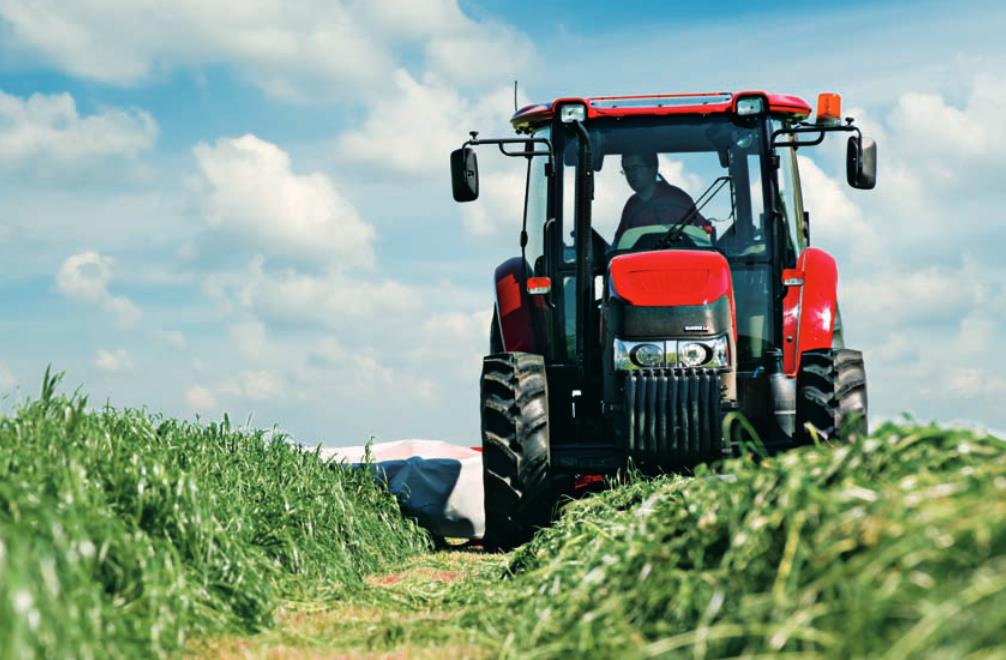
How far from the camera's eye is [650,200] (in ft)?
26.2

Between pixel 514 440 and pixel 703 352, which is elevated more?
pixel 703 352

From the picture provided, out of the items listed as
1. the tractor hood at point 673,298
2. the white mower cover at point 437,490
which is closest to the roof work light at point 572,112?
the tractor hood at point 673,298

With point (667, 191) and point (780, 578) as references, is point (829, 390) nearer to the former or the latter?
point (667, 191)

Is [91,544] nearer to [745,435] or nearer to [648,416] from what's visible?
[648,416]

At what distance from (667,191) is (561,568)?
13.1 feet

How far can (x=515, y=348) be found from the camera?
8578 millimetres

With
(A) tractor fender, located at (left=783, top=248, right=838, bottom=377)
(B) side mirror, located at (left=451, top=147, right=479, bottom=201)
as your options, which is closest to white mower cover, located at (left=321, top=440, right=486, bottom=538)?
(B) side mirror, located at (left=451, top=147, right=479, bottom=201)

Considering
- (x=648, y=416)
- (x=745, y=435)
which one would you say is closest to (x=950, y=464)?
(x=648, y=416)

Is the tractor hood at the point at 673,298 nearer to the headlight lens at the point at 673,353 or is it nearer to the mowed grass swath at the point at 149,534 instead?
the headlight lens at the point at 673,353

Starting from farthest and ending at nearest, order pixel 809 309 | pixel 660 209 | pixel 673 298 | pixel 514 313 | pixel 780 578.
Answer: pixel 514 313, pixel 809 309, pixel 660 209, pixel 673 298, pixel 780 578

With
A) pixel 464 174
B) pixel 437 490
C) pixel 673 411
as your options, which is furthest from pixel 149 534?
pixel 437 490

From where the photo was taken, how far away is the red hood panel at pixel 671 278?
7.40 m

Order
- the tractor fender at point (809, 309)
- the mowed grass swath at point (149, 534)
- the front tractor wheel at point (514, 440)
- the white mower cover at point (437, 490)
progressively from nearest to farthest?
the mowed grass swath at point (149, 534) → the front tractor wheel at point (514, 440) → the tractor fender at point (809, 309) → the white mower cover at point (437, 490)

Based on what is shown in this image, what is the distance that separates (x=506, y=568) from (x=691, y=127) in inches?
131
